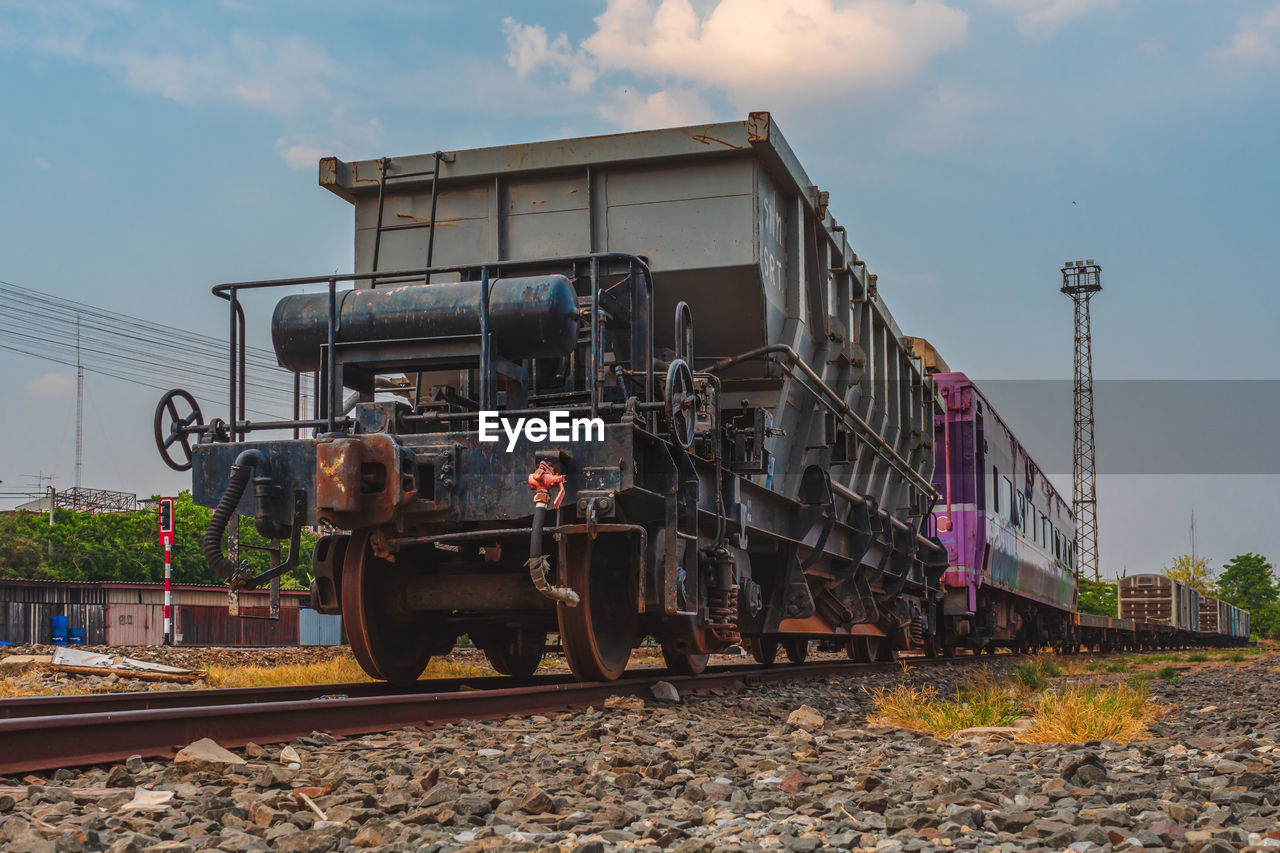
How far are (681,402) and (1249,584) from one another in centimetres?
10608

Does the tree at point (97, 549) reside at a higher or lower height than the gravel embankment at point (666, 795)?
lower

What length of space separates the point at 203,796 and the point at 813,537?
6.23m

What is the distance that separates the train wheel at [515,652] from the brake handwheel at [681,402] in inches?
105

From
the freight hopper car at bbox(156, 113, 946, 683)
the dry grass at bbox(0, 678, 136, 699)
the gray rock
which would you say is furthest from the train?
the dry grass at bbox(0, 678, 136, 699)

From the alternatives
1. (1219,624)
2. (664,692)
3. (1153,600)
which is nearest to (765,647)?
(664,692)

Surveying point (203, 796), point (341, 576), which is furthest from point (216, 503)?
point (203, 796)

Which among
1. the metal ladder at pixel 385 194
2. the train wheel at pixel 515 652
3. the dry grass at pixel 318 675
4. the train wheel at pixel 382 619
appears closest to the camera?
the train wheel at pixel 382 619

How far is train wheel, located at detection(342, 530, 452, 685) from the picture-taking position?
6746mm

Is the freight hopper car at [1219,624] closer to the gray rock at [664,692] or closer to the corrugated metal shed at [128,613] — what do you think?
the corrugated metal shed at [128,613]

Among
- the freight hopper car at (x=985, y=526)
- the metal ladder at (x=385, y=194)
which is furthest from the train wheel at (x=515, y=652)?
the freight hopper car at (x=985, y=526)

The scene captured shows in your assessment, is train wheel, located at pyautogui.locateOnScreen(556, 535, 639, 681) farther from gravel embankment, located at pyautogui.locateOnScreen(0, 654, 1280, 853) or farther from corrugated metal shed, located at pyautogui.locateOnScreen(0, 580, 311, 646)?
corrugated metal shed, located at pyautogui.locateOnScreen(0, 580, 311, 646)

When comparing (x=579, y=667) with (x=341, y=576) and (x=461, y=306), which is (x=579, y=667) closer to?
(x=341, y=576)

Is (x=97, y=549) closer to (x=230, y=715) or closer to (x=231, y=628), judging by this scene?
(x=231, y=628)

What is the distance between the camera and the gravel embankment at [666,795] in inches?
113
